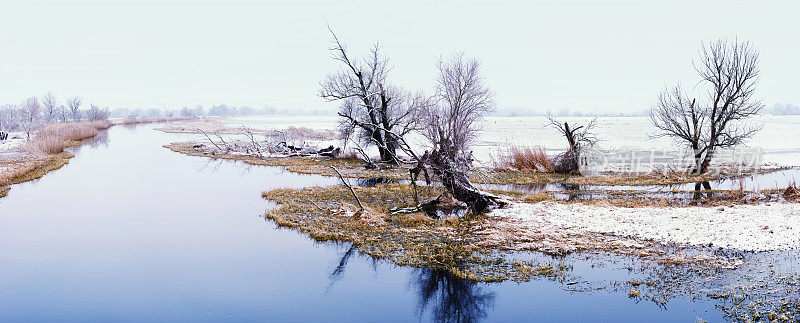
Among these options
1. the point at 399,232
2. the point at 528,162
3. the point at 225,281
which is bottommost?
the point at 225,281

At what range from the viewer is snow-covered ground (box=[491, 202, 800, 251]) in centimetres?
1290

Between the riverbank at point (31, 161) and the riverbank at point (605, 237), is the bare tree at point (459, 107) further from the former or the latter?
the riverbank at point (31, 161)

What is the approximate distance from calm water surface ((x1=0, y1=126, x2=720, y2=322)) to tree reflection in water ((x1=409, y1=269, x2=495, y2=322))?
23mm

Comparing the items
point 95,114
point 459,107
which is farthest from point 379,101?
point 95,114

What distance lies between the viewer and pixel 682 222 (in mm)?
15016

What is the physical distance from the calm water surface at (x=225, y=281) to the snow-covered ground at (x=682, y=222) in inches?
137

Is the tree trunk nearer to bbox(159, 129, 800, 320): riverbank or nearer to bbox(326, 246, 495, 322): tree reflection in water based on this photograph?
bbox(159, 129, 800, 320): riverbank

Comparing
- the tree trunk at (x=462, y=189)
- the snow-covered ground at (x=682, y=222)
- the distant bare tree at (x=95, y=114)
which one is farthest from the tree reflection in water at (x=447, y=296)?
the distant bare tree at (x=95, y=114)

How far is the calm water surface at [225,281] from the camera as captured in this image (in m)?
9.05

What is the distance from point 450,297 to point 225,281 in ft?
16.6

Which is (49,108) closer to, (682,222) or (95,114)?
(95,114)

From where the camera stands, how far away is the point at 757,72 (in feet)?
105

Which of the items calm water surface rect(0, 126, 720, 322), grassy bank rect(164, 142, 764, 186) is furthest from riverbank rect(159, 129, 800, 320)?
grassy bank rect(164, 142, 764, 186)

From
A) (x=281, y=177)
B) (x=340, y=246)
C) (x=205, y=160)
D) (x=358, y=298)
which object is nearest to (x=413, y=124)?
(x=281, y=177)
